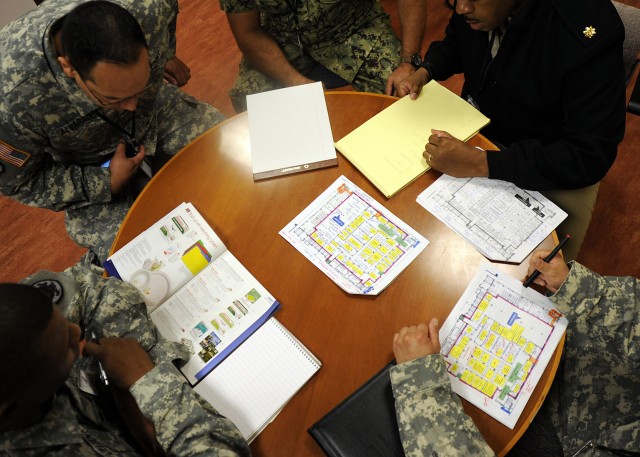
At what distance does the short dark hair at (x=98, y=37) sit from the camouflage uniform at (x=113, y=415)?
0.52 metres

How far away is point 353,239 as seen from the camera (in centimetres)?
114

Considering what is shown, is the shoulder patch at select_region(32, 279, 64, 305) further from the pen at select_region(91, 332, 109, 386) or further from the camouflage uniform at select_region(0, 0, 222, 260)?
the camouflage uniform at select_region(0, 0, 222, 260)

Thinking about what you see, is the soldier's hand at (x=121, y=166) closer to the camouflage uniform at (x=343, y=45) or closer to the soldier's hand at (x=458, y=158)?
the camouflage uniform at (x=343, y=45)

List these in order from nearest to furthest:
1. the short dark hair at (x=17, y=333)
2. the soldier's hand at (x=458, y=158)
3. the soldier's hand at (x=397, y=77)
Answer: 1. the short dark hair at (x=17, y=333)
2. the soldier's hand at (x=458, y=158)
3. the soldier's hand at (x=397, y=77)

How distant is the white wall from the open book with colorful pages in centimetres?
226

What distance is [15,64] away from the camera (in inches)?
49.4

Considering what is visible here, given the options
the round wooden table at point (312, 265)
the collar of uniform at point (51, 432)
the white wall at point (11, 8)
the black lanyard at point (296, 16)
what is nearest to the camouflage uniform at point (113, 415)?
the collar of uniform at point (51, 432)

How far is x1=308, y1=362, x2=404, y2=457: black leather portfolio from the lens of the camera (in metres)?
0.88

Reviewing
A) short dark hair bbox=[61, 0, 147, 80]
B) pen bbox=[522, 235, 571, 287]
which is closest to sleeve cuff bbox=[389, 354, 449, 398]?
pen bbox=[522, 235, 571, 287]

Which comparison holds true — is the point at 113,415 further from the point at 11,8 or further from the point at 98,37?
the point at 11,8

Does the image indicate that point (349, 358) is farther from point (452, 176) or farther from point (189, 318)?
point (452, 176)

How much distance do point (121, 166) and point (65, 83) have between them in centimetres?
30

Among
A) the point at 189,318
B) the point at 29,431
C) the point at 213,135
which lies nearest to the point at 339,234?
the point at 189,318

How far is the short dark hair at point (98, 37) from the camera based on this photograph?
3.49ft
